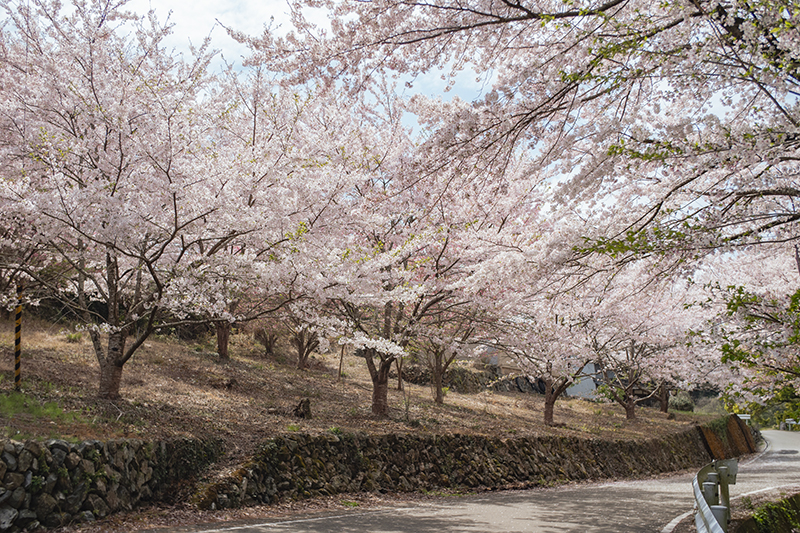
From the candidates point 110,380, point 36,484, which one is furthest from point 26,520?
point 110,380

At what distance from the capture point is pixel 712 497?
464 centimetres

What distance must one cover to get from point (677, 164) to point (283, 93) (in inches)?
380

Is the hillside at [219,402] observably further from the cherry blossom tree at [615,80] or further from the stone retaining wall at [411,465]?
the cherry blossom tree at [615,80]

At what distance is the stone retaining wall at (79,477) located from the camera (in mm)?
5492

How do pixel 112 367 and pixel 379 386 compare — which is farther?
pixel 379 386

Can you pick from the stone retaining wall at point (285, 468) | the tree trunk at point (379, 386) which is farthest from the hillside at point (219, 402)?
the stone retaining wall at point (285, 468)

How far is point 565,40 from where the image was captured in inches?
227

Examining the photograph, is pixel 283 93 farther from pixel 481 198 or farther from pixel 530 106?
pixel 530 106

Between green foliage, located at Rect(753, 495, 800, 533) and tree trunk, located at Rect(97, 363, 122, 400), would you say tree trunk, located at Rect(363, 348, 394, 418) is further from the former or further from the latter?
green foliage, located at Rect(753, 495, 800, 533)

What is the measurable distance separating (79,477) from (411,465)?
6.12 meters

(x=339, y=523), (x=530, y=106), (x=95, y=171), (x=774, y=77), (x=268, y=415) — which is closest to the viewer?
(x=774, y=77)

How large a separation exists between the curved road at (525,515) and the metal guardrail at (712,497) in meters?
1.26

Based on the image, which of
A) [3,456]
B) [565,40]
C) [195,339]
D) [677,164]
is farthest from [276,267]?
[195,339]

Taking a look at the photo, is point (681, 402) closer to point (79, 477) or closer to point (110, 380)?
point (110, 380)
